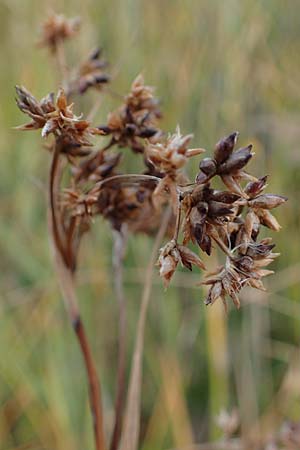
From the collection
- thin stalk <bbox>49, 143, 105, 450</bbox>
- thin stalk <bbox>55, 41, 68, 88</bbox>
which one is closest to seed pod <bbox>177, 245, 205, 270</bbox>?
thin stalk <bbox>49, 143, 105, 450</bbox>

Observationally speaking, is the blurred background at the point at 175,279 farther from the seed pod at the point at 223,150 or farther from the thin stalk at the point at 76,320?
the seed pod at the point at 223,150

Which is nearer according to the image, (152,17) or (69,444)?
(69,444)

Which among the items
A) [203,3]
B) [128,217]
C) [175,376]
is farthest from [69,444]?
[203,3]

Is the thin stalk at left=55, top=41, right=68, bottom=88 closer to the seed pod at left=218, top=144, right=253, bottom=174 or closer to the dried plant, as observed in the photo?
the dried plant

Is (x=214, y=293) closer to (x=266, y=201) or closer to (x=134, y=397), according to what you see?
(x=266, y=201)

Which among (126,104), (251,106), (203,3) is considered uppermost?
(203,3)

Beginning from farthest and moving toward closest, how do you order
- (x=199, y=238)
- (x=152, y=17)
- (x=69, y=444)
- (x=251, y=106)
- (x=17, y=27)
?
(x=17, y=27)
(x=152, y=17)
(x=251, y=106)
(x=69, y=444)
(x=199, y=238)

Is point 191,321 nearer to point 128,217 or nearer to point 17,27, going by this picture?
point 128,217
